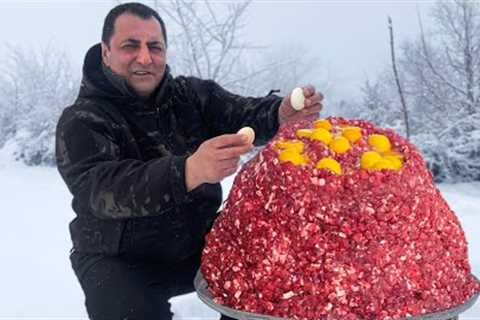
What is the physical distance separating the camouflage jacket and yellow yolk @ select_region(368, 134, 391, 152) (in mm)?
601

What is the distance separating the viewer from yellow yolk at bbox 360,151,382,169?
5.24ft

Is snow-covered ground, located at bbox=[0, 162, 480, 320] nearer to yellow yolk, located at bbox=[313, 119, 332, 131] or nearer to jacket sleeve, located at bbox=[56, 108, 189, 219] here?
jacket sleeve, located at bbox=[56, 108, 189, 219]

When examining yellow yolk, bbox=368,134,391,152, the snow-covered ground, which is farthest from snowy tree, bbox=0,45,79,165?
yellow yolk, bbox=368,134,391,152

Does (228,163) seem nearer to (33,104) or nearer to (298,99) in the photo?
(298,99)

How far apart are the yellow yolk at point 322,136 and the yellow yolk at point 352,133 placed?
0.17 feet

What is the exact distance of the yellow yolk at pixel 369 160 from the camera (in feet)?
5.24

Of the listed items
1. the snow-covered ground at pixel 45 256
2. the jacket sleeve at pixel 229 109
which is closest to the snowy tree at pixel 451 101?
the snow-covered ground at pixel 45 256

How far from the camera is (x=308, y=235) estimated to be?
61.1 inches

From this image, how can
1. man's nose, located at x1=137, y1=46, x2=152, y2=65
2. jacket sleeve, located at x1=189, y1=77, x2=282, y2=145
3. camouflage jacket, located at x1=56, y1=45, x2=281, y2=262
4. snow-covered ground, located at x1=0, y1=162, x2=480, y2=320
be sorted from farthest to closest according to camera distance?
snow-covered ground, located at x1=0, y1=162, x2=480, y2=320
jacket sleeve, located at x1=189, y1=77, x2=282, y2=145
man's nose, located at x1=137, y1=46, x2=152, y2=65
camouflage jacket, located at x1=56, y1=45, x2=281, y2=262

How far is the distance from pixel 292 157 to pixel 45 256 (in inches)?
227

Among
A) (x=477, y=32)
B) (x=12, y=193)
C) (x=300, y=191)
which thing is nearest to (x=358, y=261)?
(x=300, y=191)

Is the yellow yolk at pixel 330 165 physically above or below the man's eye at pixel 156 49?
below

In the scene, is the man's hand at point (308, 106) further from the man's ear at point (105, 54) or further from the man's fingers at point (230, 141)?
the man's ear at point (105, 54)

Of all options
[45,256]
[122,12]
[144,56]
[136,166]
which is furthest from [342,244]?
[45,256]
